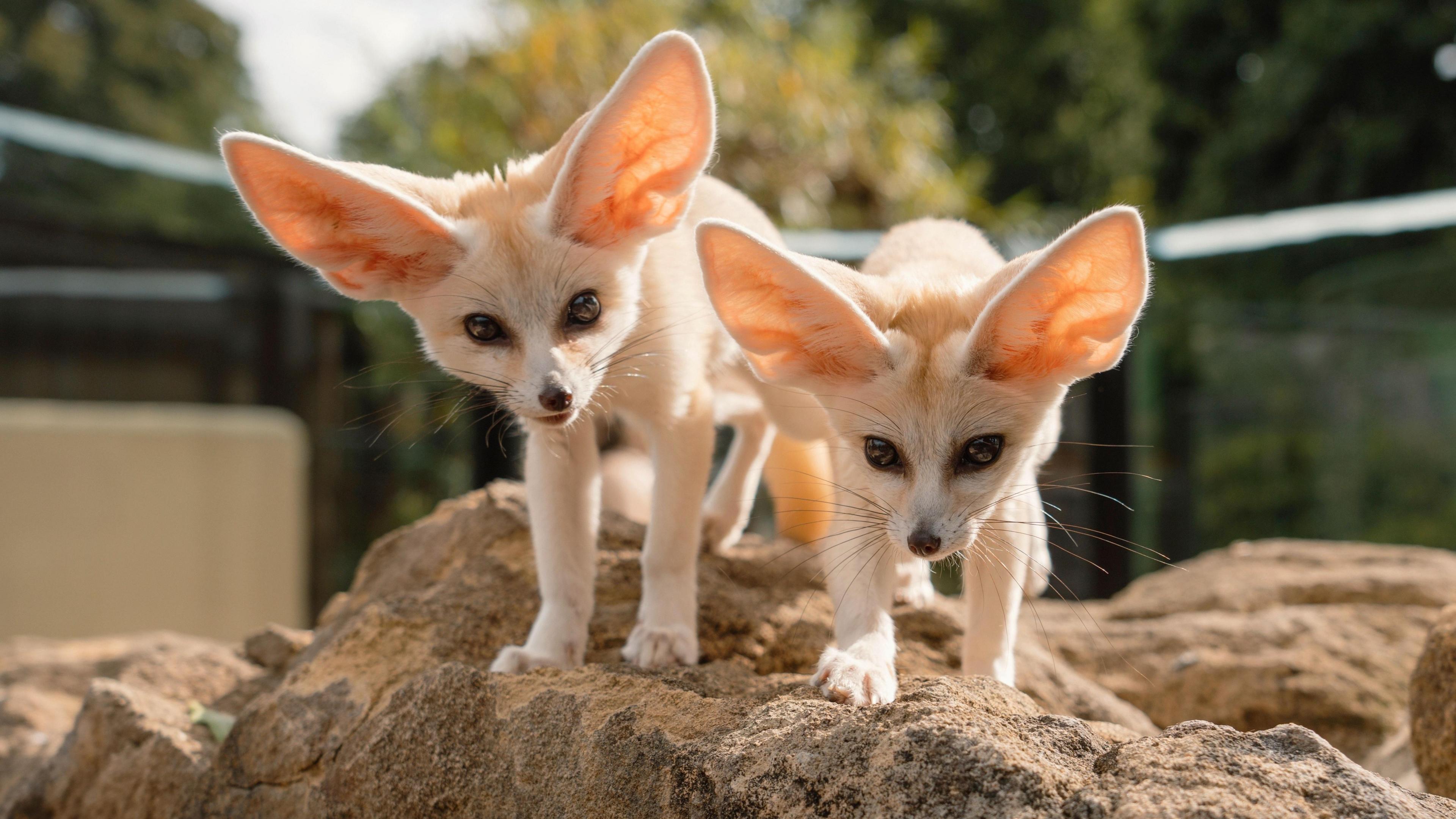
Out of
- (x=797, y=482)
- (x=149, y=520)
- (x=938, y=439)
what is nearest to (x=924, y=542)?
(x=938, y=439)

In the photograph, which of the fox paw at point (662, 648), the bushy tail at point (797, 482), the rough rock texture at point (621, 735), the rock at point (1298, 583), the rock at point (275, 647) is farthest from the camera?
the rock at point (1298, 583)

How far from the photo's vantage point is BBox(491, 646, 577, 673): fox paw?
3012mm

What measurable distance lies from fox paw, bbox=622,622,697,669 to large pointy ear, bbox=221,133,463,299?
3.71 ft

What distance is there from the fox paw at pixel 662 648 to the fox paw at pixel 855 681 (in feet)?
1.67

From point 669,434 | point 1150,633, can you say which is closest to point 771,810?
point 669,434

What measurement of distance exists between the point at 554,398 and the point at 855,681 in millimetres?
998

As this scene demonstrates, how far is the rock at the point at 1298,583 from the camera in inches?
192

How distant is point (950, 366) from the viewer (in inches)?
105

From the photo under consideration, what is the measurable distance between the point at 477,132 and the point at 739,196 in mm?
4869

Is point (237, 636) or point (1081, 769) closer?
point (1081, 769)

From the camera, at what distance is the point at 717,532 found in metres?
4.29

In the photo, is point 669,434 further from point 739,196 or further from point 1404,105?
point 1404,105

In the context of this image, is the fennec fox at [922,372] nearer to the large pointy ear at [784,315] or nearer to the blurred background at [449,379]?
the large pointy ear at [784,315]

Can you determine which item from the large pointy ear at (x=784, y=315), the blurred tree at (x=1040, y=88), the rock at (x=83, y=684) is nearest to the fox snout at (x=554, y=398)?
the large pointy ear at (x=784, y=315)
